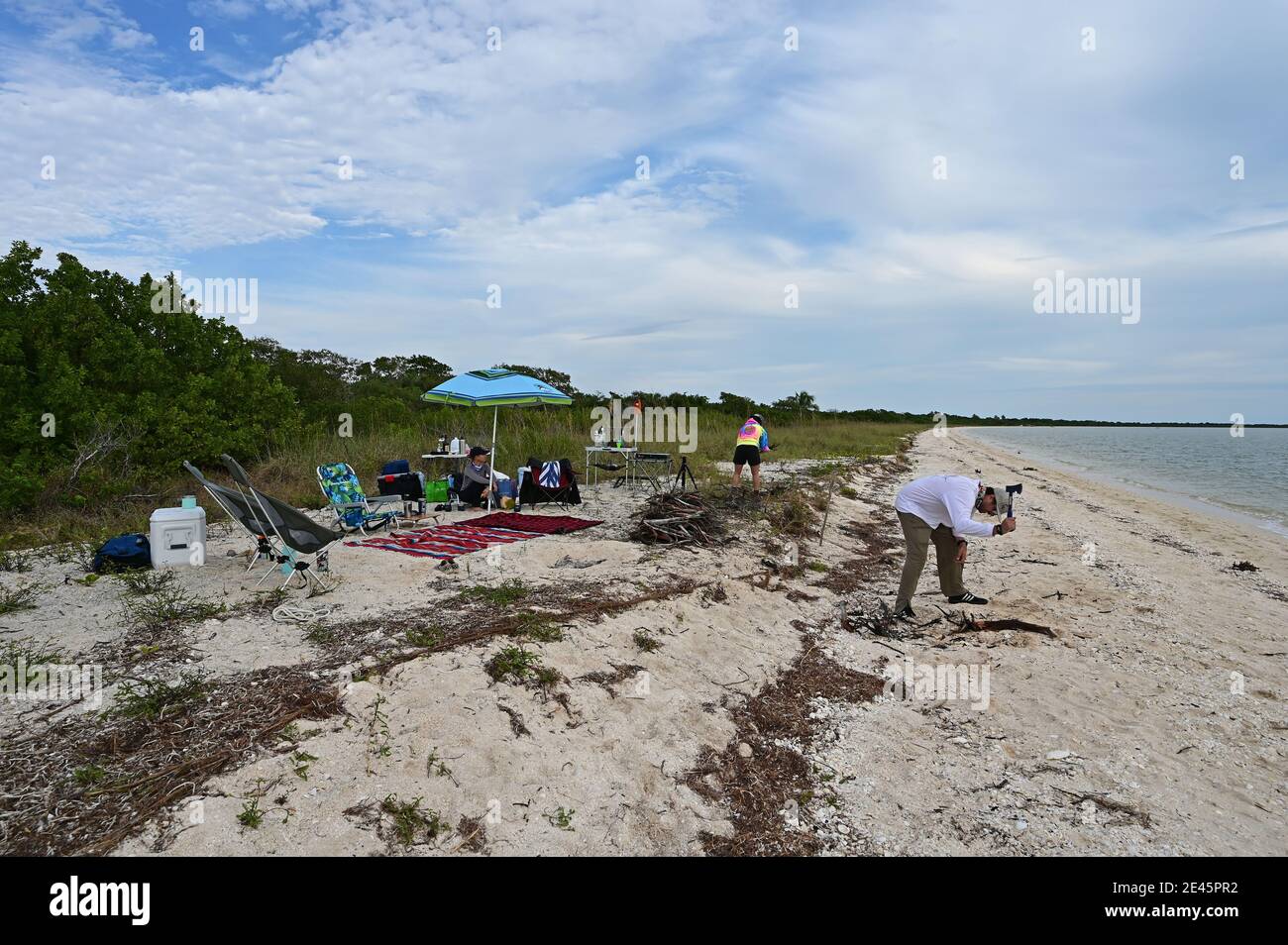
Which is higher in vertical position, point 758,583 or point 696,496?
point 696,496

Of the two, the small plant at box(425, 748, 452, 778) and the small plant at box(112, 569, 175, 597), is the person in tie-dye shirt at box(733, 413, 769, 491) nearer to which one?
the small plant at box(112, 569, 175, 597)

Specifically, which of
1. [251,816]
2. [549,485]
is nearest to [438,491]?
[549,485]

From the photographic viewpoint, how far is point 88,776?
2.83 meters

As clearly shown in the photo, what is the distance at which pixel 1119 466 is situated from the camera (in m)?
30.0

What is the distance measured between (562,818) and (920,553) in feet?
13.6

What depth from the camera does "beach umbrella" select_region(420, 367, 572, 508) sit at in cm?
998

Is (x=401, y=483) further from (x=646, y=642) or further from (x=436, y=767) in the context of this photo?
(x=436, y=767)

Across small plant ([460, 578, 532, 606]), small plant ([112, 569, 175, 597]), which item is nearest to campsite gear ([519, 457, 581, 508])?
small plant ([460, 578, 532, 606])

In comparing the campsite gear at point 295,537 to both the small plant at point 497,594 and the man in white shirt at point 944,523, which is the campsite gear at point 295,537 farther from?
the man in white shirt at point 944,523

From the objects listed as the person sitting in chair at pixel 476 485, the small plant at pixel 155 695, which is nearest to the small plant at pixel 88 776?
the small plant at pixel 155 695
